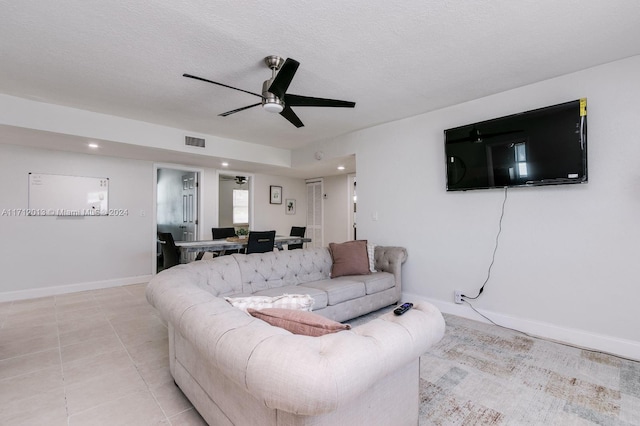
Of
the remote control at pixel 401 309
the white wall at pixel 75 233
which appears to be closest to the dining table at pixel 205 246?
the white wall at pixel 75 233

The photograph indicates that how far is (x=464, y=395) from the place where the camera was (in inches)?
76.0

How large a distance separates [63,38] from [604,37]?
4.06 metres

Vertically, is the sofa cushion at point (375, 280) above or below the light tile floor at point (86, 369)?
above

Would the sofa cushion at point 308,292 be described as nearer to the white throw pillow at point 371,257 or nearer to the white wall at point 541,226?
the white throw pillow at point 371,257

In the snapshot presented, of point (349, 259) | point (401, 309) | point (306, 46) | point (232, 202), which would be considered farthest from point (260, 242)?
point (232, 202)

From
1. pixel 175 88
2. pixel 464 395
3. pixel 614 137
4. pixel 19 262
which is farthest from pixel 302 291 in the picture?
pixel 19 262

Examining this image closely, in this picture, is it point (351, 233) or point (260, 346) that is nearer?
point (260, 346)

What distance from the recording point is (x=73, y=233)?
4.60m

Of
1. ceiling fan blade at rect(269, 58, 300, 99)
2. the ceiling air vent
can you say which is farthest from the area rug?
the ceiling air vent

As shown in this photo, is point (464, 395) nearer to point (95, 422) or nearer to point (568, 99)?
point (95, 422)

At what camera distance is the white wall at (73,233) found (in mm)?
4137

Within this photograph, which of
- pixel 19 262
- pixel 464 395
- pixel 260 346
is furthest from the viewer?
pixel 19 262

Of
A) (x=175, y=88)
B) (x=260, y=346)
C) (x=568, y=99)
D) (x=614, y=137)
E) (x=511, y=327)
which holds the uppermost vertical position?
(x=175, y=88)

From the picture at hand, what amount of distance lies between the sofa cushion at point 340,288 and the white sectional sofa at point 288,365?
1490 mm
